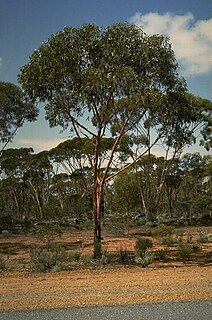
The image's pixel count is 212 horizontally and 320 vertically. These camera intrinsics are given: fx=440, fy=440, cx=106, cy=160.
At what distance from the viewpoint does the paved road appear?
7.15 metres

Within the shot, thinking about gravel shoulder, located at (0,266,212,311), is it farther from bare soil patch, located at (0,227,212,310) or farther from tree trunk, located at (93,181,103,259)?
tree trunk, located at (93,181,103,259)

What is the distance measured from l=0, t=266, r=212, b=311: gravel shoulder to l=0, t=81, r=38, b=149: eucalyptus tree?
13999 mm

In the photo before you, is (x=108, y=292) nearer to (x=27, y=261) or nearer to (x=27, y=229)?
(x=27, y=261)

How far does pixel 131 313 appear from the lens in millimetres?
7457

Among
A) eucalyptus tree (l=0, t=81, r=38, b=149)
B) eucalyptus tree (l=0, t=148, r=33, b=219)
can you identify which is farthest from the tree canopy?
eucalyptus tree (l=0, t=148, r=33, b=219)

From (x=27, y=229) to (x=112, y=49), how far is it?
1041 inches

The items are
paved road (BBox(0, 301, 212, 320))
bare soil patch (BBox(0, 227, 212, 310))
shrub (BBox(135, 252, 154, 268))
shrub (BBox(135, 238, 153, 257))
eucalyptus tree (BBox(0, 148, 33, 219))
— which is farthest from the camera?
eucalyptus tree (BBox(0, 148, 33, 219))

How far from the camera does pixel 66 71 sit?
54.8 feet

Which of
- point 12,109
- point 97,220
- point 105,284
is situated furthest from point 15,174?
point 105,284

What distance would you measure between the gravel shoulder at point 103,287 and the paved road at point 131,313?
0.44 metres

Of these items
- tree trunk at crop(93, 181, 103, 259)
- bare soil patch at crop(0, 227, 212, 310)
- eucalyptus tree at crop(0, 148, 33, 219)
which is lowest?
bare soil patch at crop(0, 227, 212, 310)

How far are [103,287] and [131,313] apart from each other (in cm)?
328

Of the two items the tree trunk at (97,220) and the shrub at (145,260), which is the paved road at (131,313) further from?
the tree trunk at (97,220)

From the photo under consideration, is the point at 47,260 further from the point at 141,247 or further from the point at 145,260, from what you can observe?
the point at 141,247
